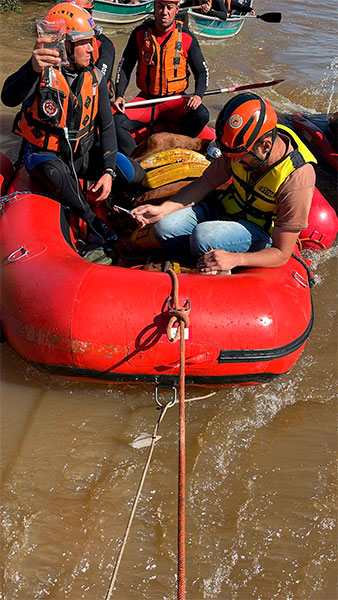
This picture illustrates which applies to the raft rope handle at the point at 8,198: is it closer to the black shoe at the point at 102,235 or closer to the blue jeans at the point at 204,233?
the black shoe at the point at 102,235

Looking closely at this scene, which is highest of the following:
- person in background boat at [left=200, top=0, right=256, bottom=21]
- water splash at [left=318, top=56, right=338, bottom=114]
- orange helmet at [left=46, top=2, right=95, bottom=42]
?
orange helmet at [left=46, top=2, right=95, bottom=42]

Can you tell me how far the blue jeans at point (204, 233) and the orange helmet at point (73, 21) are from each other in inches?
46.3

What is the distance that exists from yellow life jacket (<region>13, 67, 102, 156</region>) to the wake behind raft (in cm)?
75

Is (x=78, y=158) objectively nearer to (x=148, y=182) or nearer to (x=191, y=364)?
(x=148, y=182)

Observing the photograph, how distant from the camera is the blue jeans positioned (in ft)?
10.5

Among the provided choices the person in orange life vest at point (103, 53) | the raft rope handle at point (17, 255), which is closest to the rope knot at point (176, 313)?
the raft rope handle at point (17, 255)

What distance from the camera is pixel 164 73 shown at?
15.8 feet

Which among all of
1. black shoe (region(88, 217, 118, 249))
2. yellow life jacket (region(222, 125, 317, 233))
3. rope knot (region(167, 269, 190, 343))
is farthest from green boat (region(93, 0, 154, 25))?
rope knot (region(167, 269, 190, 343))

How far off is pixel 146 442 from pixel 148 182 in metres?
1.87

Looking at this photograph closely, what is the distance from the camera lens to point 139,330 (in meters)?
2.85


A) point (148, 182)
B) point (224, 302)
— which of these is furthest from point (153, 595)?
point (148, 182)

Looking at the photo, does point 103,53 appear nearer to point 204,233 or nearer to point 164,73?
point 164,73

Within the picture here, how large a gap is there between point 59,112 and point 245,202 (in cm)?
126

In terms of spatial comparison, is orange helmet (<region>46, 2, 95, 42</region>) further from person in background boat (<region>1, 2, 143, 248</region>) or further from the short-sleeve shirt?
the short-sleeve shirt
